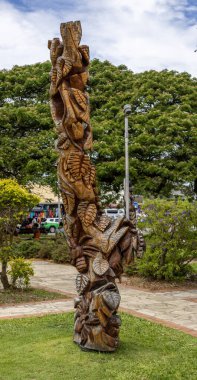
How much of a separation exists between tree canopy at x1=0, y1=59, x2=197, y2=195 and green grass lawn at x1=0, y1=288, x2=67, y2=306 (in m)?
8.30

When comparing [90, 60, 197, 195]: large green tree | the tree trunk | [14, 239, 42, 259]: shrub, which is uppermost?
[90, 60, 197, 195]: large green tree

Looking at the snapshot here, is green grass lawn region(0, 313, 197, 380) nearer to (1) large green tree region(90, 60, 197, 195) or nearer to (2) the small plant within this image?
(2) the small plant

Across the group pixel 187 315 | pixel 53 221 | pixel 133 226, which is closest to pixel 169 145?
pixel 187 315

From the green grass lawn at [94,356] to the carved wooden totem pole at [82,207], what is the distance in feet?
1.05

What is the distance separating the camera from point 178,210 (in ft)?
46.0

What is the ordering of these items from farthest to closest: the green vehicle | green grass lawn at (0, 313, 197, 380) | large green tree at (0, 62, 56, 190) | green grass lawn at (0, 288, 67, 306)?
the green vehicle
large green tree at (0, 62, 56, 190)
green grass lawn at (0, 288, 67, 306)
green grass lawn at (0, 313, 197, 380)

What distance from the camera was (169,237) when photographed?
1406 cm

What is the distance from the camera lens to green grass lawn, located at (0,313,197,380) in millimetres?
6258

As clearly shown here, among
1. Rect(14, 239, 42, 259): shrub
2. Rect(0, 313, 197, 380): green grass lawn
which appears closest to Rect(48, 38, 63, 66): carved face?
Rect(0, 313, 197, 380): green grass lawn

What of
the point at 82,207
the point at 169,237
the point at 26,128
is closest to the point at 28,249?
the point at 26,128

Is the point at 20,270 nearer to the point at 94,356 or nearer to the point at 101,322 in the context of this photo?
the point at 101,322

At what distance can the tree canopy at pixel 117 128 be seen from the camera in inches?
806

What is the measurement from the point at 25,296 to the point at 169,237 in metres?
4.26

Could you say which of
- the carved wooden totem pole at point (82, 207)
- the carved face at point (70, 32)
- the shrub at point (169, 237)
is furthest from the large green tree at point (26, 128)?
the carved face at point (70, 32)
